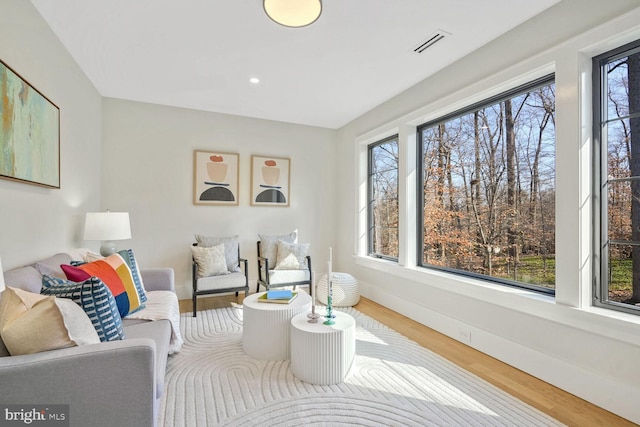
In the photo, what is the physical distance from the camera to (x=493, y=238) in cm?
288

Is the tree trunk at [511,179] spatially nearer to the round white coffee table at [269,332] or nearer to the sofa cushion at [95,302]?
the round white coffee table at [269,332]

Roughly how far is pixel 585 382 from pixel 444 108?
2.44 meters

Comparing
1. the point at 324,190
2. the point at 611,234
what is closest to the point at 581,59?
the point at 611,234

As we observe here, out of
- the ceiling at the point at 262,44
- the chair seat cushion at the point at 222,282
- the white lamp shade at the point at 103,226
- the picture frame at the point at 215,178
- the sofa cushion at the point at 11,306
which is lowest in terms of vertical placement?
the chair seat cushion at the point at 222,282

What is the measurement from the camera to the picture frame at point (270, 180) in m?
4.68

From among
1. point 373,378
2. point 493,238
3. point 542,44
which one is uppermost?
point 542,44

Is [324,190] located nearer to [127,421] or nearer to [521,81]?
[521,81]

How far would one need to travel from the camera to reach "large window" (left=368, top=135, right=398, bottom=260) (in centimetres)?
414

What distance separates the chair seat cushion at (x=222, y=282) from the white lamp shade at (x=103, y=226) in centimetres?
98

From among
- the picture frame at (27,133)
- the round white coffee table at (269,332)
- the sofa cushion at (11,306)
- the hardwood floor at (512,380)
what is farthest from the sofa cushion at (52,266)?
the hardwood floor at (512,380)

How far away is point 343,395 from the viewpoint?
2016 mm

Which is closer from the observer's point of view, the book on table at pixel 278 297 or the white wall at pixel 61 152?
the white wall at pixel 61 152

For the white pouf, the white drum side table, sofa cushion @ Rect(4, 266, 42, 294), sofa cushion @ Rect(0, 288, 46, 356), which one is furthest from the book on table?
sofa cushion @ Rect(0, 288, 46, 356)

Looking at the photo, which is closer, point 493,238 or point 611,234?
point 611,234
